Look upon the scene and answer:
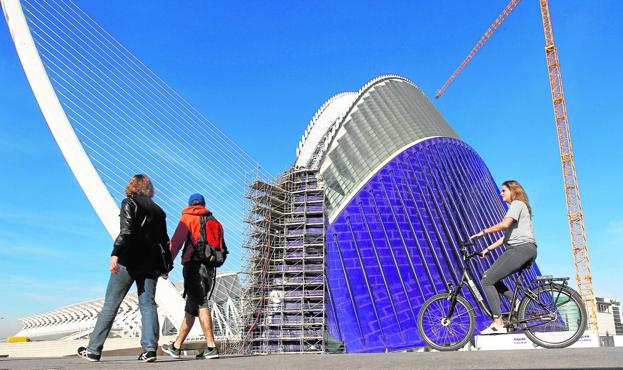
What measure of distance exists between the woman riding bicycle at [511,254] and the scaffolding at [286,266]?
88.9ft

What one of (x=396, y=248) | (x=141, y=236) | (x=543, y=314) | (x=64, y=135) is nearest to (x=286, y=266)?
(x=396, y=248)

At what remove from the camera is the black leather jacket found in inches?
281

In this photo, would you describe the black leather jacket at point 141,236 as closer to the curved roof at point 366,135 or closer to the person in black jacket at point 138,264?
the person in black jacket at point 138,264

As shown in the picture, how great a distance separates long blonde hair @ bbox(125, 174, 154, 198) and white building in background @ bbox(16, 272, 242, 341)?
59.7ft

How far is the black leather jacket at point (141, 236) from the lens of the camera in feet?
23.4

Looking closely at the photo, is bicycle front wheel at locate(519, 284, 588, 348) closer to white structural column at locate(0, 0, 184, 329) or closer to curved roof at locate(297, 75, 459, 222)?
white structural column at locate(0, 0, 184, 329)

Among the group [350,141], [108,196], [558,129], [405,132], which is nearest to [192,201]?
[108,196]

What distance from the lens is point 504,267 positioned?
759 cm

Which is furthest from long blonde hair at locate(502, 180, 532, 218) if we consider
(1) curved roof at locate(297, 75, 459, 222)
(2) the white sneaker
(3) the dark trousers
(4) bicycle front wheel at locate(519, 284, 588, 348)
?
(1) curved roof at locate(297, 75, 459, 222)

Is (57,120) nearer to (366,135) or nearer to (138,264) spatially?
(138,264)

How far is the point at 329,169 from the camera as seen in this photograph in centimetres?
3975

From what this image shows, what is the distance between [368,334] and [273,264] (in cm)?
990

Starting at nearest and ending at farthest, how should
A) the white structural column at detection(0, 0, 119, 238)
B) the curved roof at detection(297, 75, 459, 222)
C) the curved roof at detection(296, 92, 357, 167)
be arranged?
the white structural column at detection(0, 0, 119, 238)
the curved roof at detection(297, 75, 459, 222)
the curved roof at detection(296, 92, 357, 167)

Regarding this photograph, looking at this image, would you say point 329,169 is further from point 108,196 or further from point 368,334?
point 108,196
